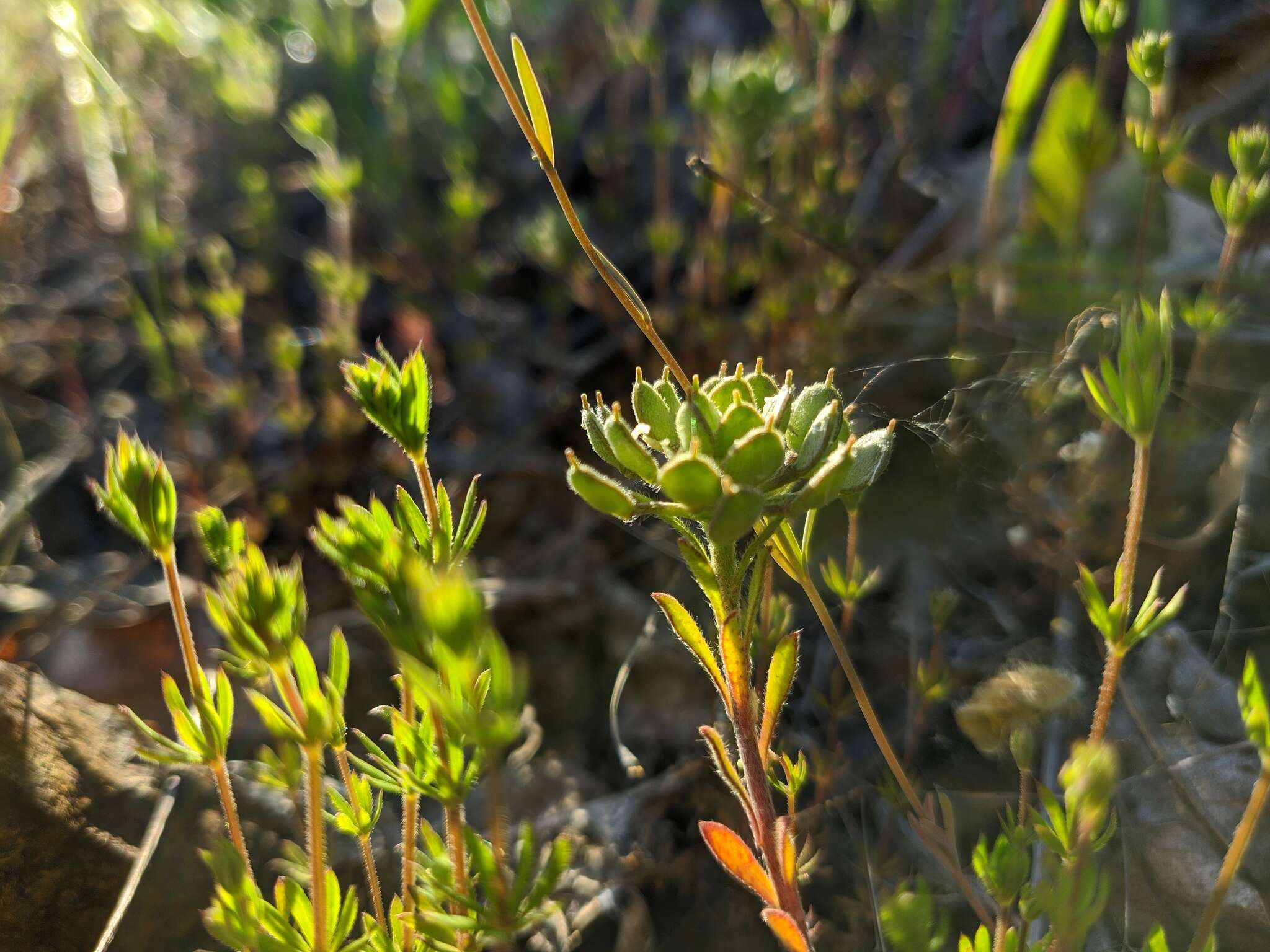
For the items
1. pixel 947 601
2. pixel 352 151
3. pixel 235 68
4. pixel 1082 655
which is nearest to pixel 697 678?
A: pixel 947 601

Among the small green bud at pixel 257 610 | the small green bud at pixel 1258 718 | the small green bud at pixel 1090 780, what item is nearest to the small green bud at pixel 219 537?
the small green bud at pixel 257 610

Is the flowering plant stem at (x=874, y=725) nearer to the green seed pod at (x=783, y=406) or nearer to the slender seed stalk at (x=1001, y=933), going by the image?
the slender seed stalk at (x=1001, y=933)

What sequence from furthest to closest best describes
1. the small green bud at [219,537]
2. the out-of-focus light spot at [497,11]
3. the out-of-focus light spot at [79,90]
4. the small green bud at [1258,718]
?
the out-of-focus light spot at [497,11], the out-of-focus light spot at [79,90], the small green bud at [219,537], the small green bud at [1258,718]

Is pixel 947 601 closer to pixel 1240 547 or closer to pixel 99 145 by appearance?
pixel 1240 547

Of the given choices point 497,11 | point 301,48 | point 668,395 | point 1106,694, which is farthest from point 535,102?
point 301,48

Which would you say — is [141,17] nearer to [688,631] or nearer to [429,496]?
[429,496]

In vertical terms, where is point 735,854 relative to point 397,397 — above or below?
below

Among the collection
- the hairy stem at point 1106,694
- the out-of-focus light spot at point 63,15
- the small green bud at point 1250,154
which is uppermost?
the out-of-focus light spot at point 63,15

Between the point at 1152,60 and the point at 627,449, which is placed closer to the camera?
the point at 627,449
